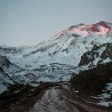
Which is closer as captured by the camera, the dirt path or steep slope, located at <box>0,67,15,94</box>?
the dirt path

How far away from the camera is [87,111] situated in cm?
2955

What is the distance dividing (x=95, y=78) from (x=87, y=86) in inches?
108

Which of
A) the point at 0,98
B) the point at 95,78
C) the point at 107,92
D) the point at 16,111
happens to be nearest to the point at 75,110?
the point at 16,111

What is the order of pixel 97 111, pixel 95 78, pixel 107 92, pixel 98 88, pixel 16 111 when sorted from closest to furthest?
1. pixel 97 111
2. pixel 16 111
3. pixel 107 92
4. pixel 98 88
5. pixel 95 78

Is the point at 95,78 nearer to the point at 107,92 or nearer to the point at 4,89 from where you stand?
the point at 107,92

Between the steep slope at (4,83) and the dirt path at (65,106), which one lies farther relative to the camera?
the steep slope at (4,83)

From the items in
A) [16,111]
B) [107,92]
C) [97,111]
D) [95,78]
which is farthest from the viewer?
[95,78]

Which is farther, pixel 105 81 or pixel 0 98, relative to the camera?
pixel 105 81

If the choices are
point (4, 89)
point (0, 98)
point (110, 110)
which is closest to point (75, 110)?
point (110, 110)

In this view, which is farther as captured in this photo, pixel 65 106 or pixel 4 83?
pixel 4 83

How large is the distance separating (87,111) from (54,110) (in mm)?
4442

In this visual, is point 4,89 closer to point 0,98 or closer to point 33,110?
point 0,98

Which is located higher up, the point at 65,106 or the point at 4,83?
the point at 65,106

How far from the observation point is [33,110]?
32.4 metres
